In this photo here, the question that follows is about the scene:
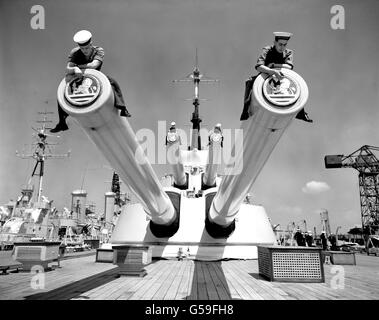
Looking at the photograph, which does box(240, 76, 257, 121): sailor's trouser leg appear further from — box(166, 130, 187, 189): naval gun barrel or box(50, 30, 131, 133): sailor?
box(166, 130, 187, 189): naval gun barrel

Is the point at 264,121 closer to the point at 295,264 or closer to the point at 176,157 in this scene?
the point at 295,264

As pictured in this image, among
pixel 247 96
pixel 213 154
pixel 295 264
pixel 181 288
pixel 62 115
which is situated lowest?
pixel 181 288

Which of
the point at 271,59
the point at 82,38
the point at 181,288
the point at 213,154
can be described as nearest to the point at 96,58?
the point at 82,38

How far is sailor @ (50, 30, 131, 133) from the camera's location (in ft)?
9.72

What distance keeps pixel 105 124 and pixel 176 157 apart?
185 inches

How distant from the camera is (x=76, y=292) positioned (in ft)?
14.0

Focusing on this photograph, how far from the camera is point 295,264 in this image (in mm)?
5461

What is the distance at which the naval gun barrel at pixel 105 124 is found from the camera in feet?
9.52

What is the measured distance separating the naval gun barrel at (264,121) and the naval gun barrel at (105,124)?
1.35 meters

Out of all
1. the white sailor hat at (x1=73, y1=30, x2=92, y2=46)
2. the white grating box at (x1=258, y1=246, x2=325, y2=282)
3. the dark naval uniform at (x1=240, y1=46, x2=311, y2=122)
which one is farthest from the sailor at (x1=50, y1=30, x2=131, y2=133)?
the white grating box at (x1=258, y1=246, x2=325, y2=282)

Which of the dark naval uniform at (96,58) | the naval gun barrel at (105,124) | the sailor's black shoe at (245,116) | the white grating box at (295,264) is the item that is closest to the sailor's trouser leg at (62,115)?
the naval gun barrel at (105,124)

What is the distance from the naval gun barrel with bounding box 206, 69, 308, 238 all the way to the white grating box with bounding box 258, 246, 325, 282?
1537 mm

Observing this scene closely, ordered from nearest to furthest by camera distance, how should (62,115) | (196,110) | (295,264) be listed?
1. (62,115)
2. (295,264)
3. (196,110)
